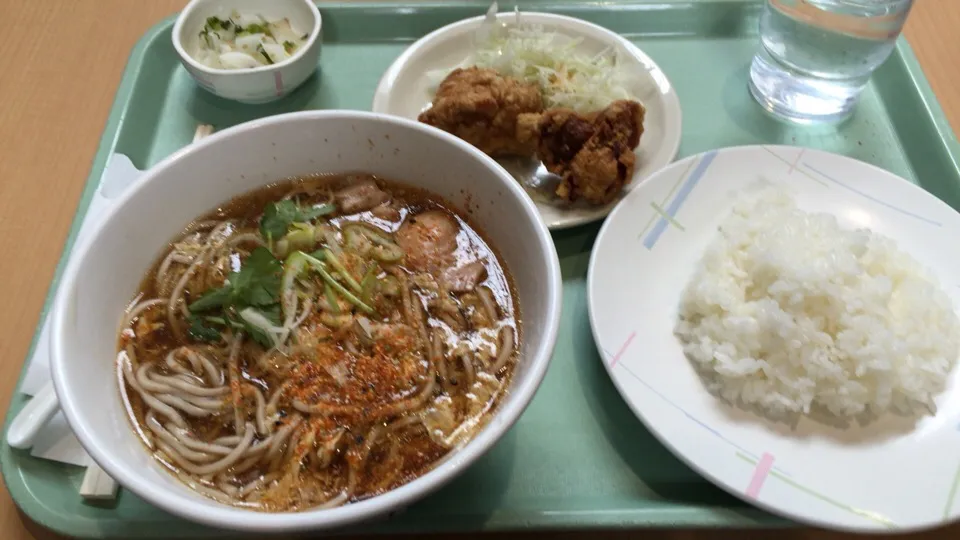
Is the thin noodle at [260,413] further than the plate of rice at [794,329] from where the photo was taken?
No

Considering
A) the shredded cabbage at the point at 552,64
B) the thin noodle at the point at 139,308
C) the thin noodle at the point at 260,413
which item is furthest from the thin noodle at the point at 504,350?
the shredded cabbage at the point at 552,64

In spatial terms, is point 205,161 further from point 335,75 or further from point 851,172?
point 851,172

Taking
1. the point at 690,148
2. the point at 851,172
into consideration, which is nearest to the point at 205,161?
the point at 690,148

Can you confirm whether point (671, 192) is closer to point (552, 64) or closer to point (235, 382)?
point (552, 64)

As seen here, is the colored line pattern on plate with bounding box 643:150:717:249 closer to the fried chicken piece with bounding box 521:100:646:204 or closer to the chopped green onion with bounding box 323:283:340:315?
the fried chicken piece with bounding box 521:100:646:204

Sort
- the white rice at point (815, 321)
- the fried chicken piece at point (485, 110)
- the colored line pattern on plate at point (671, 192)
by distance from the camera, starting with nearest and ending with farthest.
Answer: the white rice at point (815, 321), the colored line pattern on plate at point (671, 192), the fried chicken piece at point (485, 110)

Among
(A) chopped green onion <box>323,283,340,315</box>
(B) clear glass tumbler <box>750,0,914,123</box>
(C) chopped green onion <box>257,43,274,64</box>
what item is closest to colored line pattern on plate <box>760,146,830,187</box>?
(B) clear glass tumbler <box>750,0,914,123</box>

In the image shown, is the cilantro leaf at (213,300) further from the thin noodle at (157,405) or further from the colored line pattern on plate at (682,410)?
the colored line pattern on plate at (682,410)
